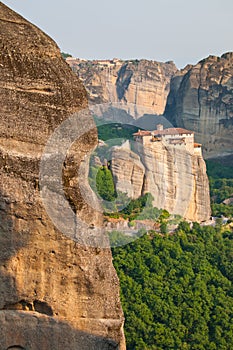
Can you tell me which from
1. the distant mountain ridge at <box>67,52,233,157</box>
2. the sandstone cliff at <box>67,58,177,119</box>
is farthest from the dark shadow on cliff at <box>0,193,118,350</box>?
the sandstone cliff at <box>67,58,177,119</box>

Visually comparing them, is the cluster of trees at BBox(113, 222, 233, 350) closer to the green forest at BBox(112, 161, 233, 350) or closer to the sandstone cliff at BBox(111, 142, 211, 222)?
the green forest at BBox(112, 161, 233, 350)

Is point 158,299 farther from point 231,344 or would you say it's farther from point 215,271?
point 215,271

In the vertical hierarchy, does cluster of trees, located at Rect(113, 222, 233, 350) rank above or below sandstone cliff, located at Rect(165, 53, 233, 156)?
below

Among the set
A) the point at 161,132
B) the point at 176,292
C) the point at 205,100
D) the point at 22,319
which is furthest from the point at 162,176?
the point at 22,319

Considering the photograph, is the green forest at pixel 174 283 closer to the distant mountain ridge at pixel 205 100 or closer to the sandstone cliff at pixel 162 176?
the sandstone cliff at pixel 162 176

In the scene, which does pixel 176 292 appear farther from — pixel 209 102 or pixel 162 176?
pixel 209 102

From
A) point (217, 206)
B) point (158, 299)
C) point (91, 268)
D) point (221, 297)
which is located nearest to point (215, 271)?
point (221, 297)
